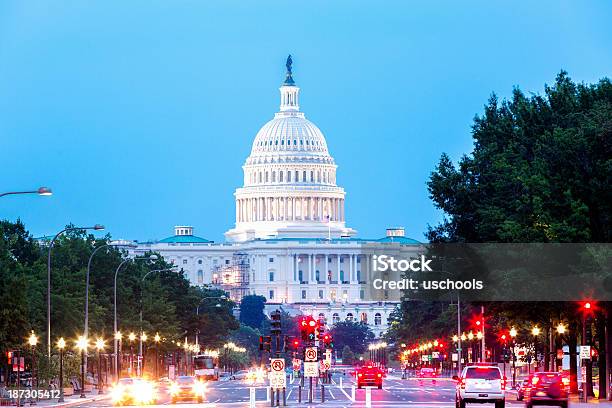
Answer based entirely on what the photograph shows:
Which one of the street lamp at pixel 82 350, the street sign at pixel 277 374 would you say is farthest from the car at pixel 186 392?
the street sign at pixel 277 374

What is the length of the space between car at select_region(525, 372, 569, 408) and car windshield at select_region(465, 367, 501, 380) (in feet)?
10.2

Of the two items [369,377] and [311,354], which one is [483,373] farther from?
[369,377]

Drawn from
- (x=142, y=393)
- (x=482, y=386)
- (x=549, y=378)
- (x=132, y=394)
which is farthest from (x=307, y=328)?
(x=482, y=386)

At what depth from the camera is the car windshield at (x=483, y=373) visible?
68.9 m

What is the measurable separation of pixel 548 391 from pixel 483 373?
3.91 meters

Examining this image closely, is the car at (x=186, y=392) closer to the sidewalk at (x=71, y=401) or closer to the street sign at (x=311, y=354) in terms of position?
the sidewalk at (x=71, y=401)

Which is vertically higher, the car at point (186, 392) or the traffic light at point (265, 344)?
the traffic light at point (265, 344)

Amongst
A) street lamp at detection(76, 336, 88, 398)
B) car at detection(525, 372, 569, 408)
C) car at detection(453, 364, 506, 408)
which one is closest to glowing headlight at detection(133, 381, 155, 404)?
street lamp at detection(76, 336, 88, 398)

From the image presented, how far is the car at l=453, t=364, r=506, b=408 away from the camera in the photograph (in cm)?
6844

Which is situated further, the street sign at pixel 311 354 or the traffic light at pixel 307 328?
the traffic light at pixel 307 328

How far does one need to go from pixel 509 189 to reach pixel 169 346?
72652 millimetres

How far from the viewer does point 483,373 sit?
69000mm

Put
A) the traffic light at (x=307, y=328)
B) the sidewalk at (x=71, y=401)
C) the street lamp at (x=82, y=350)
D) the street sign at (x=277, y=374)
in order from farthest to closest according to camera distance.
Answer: the street lamp at (x=82, y=350), the sidewalk at (x=71, y=401), the traffic light at (x=307, y=328), the street sign at (x=277, y=374)

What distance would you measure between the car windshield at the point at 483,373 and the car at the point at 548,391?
3.10 metres
